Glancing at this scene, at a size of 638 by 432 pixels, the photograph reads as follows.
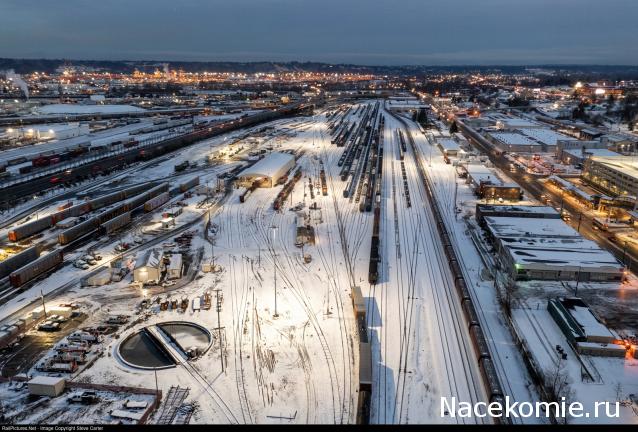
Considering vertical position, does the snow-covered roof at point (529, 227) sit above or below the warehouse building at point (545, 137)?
below

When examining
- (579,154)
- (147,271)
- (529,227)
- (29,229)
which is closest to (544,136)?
(579,154)

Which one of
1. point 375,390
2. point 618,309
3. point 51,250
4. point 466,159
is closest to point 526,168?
point 466,159

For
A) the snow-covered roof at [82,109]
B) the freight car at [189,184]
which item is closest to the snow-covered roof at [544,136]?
the freight car at [189,184]

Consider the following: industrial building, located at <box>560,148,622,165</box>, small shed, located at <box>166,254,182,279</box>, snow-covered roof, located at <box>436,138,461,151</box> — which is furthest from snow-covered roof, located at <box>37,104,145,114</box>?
industrial building, located at <box>560,148,622,165</box>

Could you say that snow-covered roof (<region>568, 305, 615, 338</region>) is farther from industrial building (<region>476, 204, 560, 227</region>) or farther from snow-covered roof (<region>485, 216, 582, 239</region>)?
industrial building (<region>476, 204, 560, 227</region>)

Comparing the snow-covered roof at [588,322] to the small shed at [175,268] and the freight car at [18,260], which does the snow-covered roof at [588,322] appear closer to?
the small shed at [175,268]

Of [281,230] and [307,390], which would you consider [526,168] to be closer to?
[281,230]

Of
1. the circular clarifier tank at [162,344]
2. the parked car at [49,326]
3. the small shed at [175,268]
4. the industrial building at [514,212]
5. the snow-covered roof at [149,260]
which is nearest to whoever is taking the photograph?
the circular clarifier tank at [162,344]
